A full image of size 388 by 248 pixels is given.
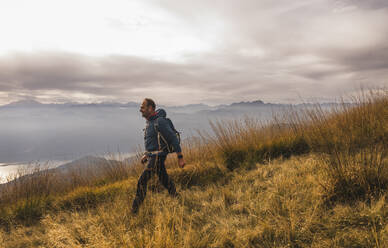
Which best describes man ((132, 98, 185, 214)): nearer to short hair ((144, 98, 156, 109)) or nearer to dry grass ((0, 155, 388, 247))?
short hair ((144, 98, 156, 109))

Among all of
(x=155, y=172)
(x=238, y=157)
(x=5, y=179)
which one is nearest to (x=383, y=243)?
(x=155, y=172)

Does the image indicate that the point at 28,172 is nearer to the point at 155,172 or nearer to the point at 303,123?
the point at 155,172

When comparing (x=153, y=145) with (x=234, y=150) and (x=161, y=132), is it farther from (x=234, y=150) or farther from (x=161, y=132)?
(x=234, y=150)

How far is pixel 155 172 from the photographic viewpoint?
3.56m

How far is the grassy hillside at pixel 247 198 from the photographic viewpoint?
212 cm

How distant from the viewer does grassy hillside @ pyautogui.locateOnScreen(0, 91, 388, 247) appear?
2.12m

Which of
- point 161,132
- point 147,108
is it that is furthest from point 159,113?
point 161,132

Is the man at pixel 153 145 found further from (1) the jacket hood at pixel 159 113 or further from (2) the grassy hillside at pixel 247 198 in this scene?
(2) the grassy hillside at pixel 247 198

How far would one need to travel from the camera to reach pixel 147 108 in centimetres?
361

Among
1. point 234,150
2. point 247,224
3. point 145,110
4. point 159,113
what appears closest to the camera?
point 247,224

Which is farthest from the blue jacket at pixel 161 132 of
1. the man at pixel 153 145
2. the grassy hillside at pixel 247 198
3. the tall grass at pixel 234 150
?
the tall grass at pixel 234 150

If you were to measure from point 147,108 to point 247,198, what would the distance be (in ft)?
7.53

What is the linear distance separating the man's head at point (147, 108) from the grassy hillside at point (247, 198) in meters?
1.43

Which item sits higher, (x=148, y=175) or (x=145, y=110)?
(x=145, y=110)
